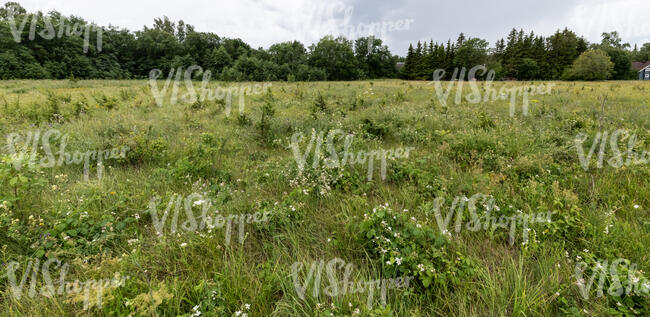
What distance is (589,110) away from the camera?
7.82 m

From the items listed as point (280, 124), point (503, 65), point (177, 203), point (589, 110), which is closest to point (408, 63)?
point (503, 65)

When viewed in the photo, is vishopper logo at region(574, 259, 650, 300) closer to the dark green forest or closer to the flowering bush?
the flowering bush

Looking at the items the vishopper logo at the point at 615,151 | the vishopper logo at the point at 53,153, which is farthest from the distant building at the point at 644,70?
the vishopper logo at the point at 53,153

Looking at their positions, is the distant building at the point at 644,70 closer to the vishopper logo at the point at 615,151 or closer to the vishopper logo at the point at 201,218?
the vishopper logo at the point at 615,151

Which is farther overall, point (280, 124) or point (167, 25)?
point (167, 25)

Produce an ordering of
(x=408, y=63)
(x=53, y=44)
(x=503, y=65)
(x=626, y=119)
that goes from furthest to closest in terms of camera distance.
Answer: (x=408, y=63) → (x=503, y=65) → (x=53, y=44) → (x=626, y=119)

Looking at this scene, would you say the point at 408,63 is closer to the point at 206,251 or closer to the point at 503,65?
the point at 503,65

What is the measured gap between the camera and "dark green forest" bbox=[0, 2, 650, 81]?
39531mm

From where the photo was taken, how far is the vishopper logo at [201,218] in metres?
2.64

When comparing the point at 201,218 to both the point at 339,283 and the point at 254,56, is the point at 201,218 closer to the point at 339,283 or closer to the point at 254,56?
the point at 339,283

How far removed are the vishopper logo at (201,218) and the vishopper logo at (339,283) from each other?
780 millimetres

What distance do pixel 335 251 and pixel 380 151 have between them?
2515 mm

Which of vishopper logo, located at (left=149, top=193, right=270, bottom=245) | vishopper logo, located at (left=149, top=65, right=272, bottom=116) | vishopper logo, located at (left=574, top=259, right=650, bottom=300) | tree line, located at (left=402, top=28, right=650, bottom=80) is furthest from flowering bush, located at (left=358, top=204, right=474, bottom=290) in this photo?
tree line, located at (left=402, top=28, right=650, bottom=80)

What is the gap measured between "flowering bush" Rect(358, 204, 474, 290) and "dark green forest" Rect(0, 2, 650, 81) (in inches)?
1436
